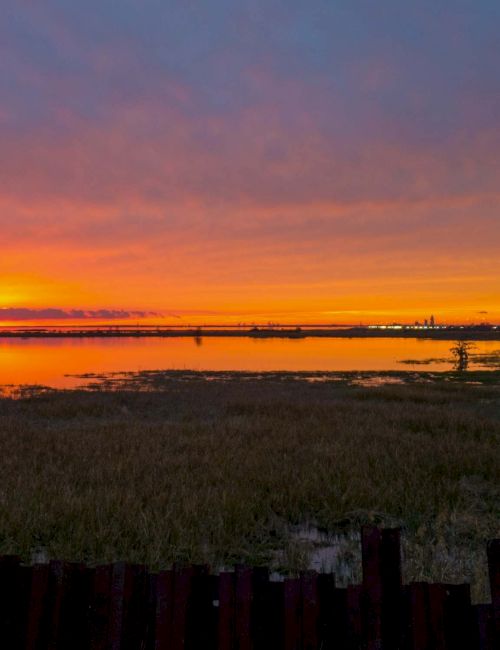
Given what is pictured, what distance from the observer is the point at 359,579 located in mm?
5543

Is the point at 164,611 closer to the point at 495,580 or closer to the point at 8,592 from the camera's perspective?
the point at 8,592

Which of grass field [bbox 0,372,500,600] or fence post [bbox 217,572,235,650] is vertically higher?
fence post [bbox 217,572,235,650]

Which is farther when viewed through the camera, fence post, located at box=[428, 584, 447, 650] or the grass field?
the grass field

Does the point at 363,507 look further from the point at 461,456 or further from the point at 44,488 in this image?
the point at 44,488

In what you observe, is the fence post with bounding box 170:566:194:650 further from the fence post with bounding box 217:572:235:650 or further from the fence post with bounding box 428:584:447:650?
the fence post with bounding box 428:584:447:650

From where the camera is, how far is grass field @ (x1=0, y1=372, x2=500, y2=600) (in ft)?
20.6

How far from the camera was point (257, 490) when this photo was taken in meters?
8.48

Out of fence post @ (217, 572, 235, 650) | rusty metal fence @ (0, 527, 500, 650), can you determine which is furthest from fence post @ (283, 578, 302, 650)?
fence post @ (217, 572, 235, 650)

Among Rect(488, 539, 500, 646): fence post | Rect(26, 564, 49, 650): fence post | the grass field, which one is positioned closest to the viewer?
Rect(488, 539, 500, 646): fence post

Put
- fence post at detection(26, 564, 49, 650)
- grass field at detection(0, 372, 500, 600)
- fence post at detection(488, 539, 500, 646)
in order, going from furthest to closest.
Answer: grass field at detection(0, 372, 500, 600) → fence post at detection(26, 564, 49, 650) → fence post at detection(488, 539, 500, 646)

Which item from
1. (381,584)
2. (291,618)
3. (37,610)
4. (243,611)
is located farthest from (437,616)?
Answer: (37,610)

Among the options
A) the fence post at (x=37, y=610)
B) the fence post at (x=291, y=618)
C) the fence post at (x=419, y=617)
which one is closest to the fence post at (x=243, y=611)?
the fence post at (x=291, y=618)

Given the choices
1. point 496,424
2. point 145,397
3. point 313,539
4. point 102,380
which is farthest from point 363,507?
point 102,380

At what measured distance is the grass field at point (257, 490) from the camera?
6.27 m
